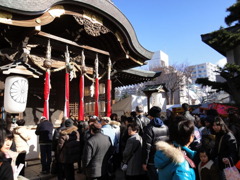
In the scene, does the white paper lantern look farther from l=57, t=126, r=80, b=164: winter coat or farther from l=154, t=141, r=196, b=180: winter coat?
l=154, t=141, r=196, b=180: winter coat

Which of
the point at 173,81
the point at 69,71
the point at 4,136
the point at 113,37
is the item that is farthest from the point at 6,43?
the point at 173,81

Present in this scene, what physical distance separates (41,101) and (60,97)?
1107 millimetres

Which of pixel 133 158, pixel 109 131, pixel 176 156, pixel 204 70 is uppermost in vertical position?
pixel 204 70

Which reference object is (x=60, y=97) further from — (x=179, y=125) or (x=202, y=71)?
(x=202, y=71)

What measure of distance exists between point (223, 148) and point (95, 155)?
2.19 metres

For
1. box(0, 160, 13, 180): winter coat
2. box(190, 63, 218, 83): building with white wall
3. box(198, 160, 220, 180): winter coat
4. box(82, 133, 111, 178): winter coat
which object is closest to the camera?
box(0, 160, 13, 180): winter coat

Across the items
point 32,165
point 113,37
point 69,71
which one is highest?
point 113,37

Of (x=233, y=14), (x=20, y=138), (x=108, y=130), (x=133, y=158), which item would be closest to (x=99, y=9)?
(x=108, y=130)

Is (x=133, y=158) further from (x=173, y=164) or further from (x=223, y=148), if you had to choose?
(x=173, y=164)

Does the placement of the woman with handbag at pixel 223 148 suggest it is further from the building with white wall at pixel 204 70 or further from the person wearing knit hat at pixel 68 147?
the building with white wall at pixel 204 70

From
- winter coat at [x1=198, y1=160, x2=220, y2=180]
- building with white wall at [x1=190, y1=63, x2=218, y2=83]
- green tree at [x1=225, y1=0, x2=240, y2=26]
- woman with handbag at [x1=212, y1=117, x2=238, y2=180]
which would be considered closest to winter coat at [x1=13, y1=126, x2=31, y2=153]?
winter coat at [x1=198, y1=160, x2=220, y2=180]

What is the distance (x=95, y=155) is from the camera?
12.0 ft

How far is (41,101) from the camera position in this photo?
11.0 metres

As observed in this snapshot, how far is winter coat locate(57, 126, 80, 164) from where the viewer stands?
423 cm
